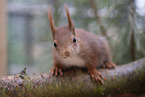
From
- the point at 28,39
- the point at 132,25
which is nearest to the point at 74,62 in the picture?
the point at 132,25

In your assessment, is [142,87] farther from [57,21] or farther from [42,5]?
[42,5]

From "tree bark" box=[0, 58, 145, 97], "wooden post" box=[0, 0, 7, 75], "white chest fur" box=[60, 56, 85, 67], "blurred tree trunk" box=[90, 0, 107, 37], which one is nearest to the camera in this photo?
"tree bark" box=[0, 58, 145, 97]

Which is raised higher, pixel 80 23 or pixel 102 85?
pixel 80 23

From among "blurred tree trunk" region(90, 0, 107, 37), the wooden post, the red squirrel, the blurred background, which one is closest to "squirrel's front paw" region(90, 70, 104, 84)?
the red squirrel

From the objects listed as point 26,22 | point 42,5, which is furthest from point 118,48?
point 26,22

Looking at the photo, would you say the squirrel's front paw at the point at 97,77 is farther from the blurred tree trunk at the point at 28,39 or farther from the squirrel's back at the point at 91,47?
the blurred tree trunk at the point at 28,39

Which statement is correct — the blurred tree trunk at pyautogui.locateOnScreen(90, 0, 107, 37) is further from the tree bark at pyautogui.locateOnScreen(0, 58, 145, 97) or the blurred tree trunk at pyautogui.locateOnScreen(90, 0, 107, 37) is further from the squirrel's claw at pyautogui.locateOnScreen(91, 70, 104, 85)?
the squirrel's claw at pyautogui.locateOnScreen(91, 70, 104, 85)

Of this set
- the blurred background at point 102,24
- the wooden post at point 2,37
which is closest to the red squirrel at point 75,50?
the blurred background at point 102,24
